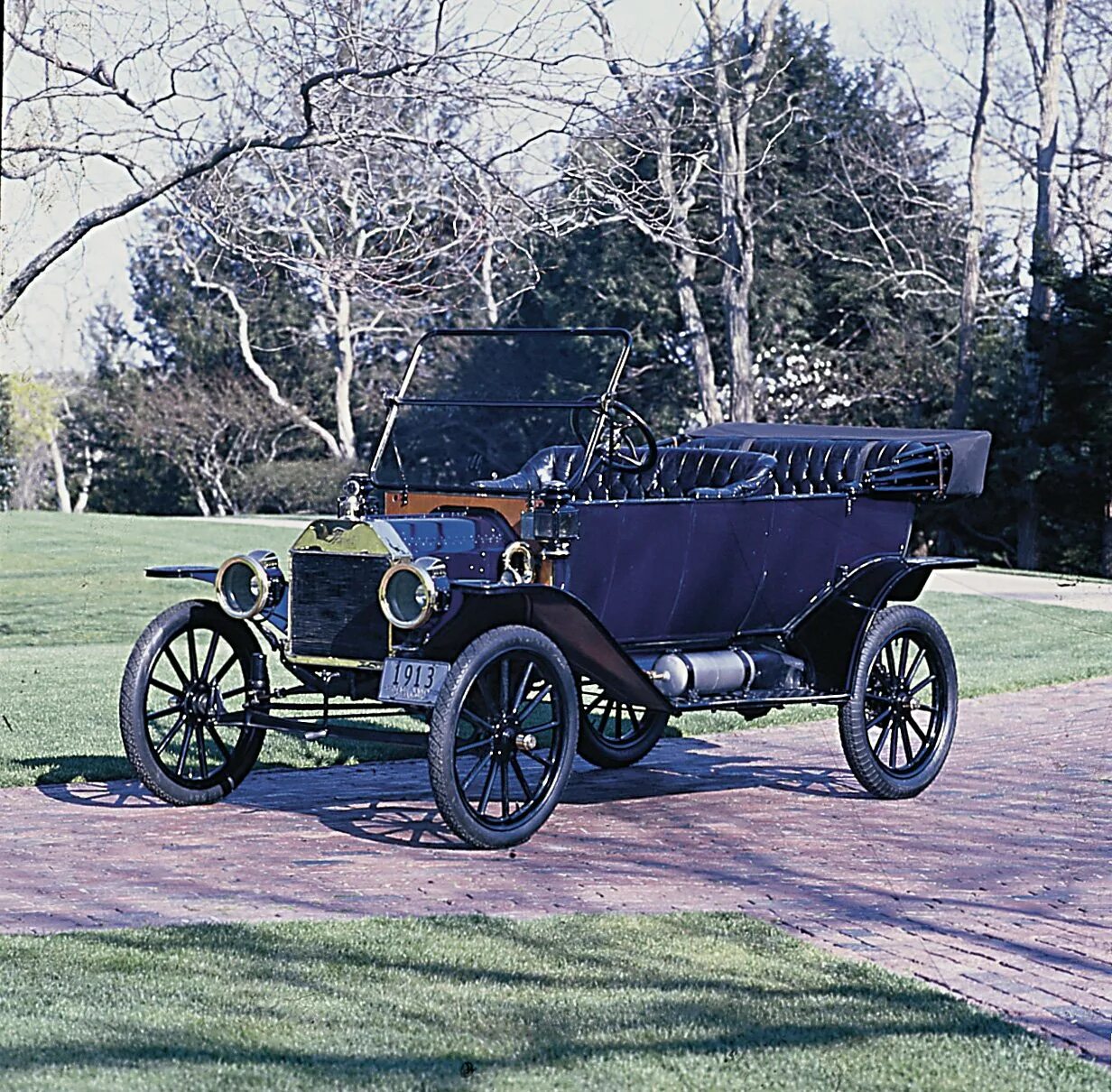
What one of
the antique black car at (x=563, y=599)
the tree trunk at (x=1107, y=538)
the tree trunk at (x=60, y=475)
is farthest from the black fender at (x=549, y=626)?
the tree trunk at (x=60, y=475)

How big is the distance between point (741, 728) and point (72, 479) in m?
41.1

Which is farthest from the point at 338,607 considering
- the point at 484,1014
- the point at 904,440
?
the point at 904,440

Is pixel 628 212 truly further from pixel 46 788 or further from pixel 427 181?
pixel 46 788

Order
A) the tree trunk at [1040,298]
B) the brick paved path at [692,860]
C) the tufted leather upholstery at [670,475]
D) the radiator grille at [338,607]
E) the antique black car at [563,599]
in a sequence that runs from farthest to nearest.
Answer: the tree trunk at [1040,298] → the tufted leather upholstery at [670,475] → the radiator grille at [338,607] → the antique black car at [563,599] → the brick paved path at [692,860]

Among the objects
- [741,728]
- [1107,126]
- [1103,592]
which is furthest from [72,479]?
[741,728]

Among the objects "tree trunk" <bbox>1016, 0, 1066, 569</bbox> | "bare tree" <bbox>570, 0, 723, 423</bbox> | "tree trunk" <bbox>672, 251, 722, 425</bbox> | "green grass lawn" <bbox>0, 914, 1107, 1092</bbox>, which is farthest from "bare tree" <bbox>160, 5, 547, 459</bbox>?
"tree trunk" <bbox>672, 251, 722, 425</bbox>

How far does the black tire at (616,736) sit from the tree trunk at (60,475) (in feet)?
134

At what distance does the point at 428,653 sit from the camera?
717cm

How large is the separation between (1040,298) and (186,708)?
24.1 m

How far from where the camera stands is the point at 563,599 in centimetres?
719

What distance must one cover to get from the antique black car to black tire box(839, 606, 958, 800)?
0.01 m

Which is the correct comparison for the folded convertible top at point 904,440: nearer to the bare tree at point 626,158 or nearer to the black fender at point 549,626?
the black fender at point 549,626

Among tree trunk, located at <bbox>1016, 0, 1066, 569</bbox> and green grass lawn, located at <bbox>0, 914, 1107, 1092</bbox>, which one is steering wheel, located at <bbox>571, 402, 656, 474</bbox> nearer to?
green grass lawn, located at <bbox>0, 914, 1107, 1092</bbox>

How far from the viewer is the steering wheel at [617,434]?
305 inches
